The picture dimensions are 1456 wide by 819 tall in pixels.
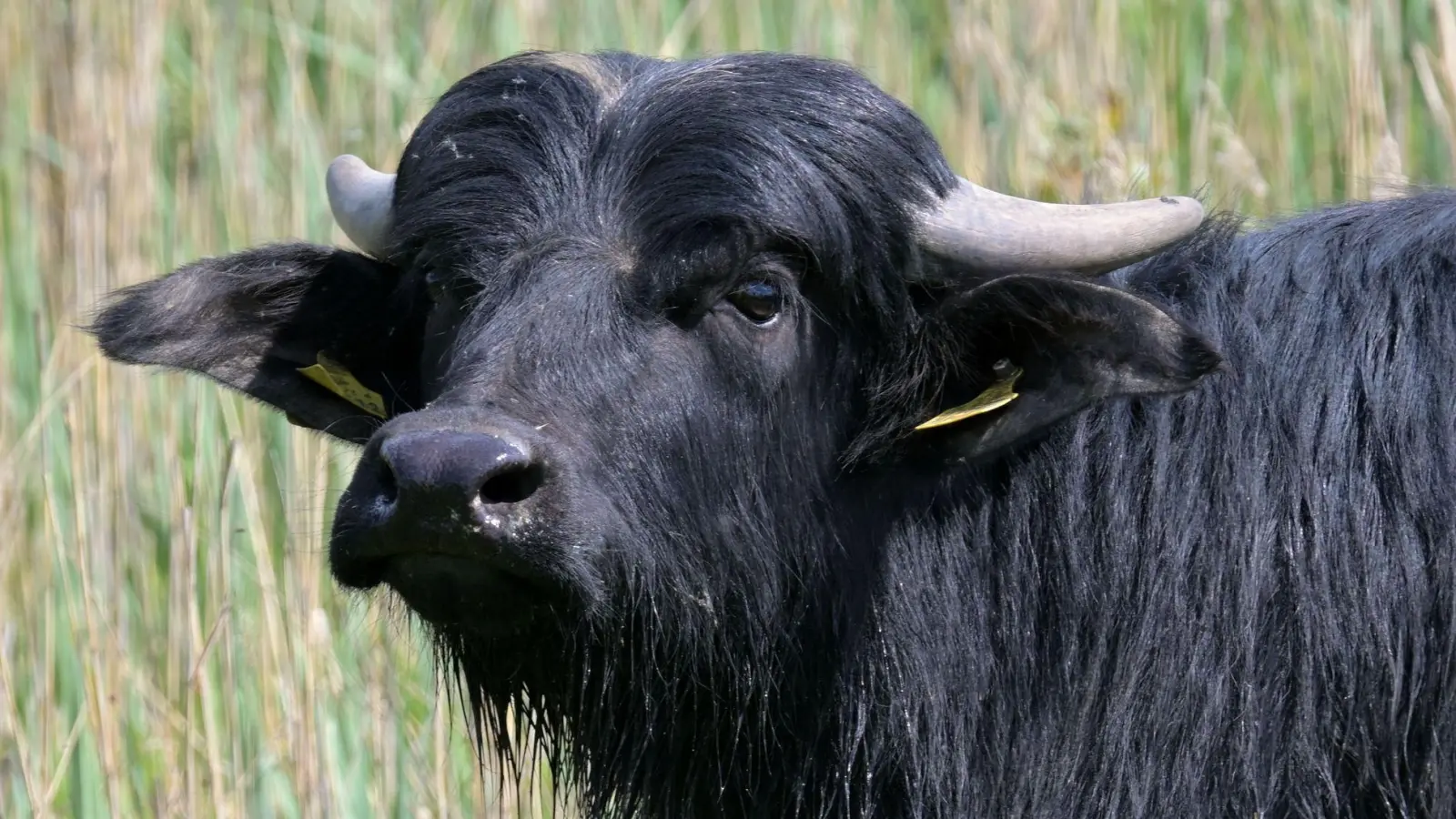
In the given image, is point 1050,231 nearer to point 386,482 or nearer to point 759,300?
point 759,300

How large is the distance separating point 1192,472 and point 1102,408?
Answer: 20cm

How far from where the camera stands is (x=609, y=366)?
9.29 ft

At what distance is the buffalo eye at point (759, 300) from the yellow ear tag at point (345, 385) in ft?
2.80

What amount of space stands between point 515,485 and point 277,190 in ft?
11.2

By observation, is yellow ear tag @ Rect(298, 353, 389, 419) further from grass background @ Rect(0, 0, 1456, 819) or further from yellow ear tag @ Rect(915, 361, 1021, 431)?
yellow ear tag @ Rect(915, 361, 1021, 431)

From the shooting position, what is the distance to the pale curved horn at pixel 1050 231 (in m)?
3.00

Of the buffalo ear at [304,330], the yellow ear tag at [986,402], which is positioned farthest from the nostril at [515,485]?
the buffalo ear at [304,330]

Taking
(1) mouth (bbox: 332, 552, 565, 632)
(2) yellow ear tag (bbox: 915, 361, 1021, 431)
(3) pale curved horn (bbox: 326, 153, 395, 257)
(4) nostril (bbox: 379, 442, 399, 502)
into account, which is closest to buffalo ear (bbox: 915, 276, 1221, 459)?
(2) yellow ear tag (bbox: 915, 361, 1021, 431)

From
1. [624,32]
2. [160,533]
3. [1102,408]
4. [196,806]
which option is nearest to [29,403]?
[160,533]

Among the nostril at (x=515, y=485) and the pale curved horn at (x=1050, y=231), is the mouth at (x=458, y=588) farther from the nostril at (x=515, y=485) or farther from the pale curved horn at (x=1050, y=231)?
the pale curved horn at (x=1050, y=231)

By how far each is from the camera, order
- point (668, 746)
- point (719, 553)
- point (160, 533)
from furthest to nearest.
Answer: point (160, 533) < point (668, 746) < point (719, 553)

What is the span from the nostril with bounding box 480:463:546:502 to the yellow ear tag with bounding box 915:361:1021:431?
78 centimetres

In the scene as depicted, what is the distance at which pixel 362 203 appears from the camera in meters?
3.54

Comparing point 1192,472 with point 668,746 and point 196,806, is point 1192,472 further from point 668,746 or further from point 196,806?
point 196,806
